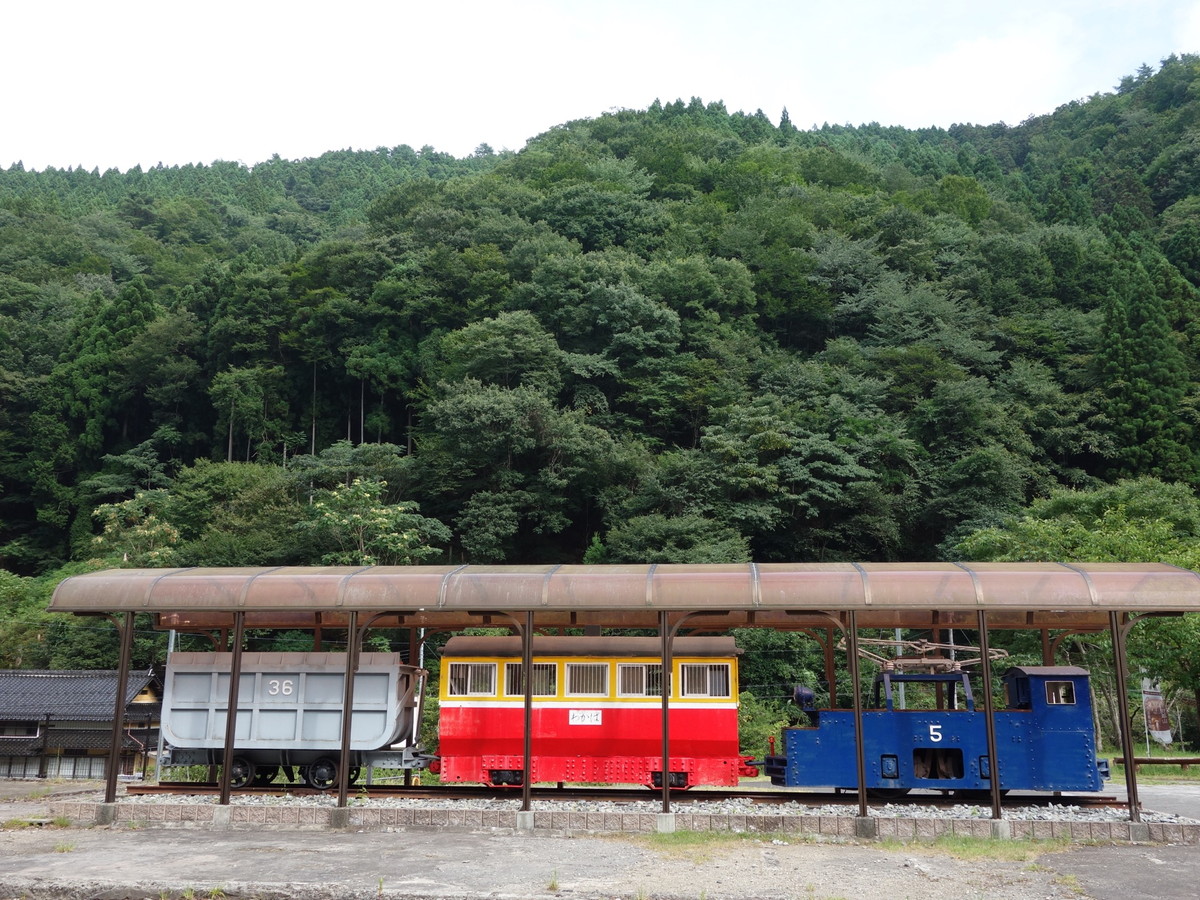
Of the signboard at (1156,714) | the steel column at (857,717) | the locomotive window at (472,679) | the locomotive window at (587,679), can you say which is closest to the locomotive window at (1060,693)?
the steel column at (857,717)

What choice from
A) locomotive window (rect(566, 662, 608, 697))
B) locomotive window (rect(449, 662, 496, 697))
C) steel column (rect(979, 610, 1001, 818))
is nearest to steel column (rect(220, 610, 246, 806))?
locomotive window (rect(449, 662, 496, 697))

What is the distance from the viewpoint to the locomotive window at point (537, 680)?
1681 centimetres

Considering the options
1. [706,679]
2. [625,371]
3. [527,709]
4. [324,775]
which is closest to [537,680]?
[527,709]

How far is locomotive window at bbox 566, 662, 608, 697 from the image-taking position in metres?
16.8

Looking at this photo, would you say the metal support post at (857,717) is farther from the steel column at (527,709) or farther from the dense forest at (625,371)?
the dense forest at (625,371)

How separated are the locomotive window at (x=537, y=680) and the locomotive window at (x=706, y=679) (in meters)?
2.25

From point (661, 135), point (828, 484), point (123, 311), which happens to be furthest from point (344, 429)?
point (661, 135)

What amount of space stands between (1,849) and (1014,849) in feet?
44.1

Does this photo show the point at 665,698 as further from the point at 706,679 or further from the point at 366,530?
the point at 366,530

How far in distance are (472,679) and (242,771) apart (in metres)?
4.64

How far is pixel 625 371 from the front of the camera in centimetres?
5041

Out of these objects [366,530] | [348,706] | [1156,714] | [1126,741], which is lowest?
[1126,741]

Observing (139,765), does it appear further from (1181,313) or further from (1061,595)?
(1181,313)

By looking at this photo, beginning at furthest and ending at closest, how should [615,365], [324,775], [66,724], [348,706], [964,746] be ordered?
[615,365] < [66,724] < [324,775] < [964,746] < [348,706]
